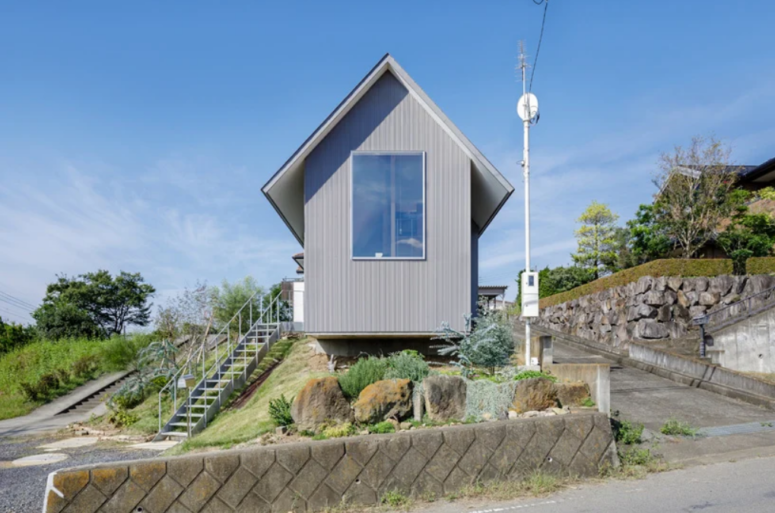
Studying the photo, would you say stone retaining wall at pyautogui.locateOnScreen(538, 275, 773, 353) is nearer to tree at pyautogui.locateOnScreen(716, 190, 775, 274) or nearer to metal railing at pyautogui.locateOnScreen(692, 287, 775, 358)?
metal railing at pyautogui.locateOnScreen(692, 287, 775, 358)

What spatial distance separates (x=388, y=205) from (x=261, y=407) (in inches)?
197

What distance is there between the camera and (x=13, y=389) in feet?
78.5

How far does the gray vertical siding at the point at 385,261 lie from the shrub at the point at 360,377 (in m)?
3.12

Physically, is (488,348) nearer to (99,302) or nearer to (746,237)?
(746,237)

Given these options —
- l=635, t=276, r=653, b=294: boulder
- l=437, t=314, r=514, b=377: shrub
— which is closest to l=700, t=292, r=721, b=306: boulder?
l=635, t=276, r=653, b=294: boulder

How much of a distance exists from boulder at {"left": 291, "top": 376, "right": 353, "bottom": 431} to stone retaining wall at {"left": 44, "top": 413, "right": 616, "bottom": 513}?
151 cm

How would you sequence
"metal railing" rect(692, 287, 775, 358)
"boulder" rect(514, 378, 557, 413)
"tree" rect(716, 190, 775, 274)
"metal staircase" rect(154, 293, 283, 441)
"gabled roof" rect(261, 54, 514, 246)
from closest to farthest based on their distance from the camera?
"boulder" rect(514, 378, 557, 413)
"gabled roof" rect(261, 54, 514, 246)
"metal staircase" rect(154, 293, 283, 441)
"metal railing" rect(692, 287, 775, 358)
"tree" rect(716, 190, 775, 274)

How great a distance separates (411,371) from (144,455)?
6.31 meters

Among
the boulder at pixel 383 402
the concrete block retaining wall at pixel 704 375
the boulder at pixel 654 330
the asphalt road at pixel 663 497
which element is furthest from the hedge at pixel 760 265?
the boulder at pixel 383 402

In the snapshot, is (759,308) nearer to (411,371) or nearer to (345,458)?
(411,371)

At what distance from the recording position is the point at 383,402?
8422mm

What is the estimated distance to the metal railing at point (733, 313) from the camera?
637 inches

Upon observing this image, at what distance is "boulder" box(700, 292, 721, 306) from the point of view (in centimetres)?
1984

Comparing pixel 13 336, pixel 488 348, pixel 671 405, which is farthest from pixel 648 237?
pixel 13 336
